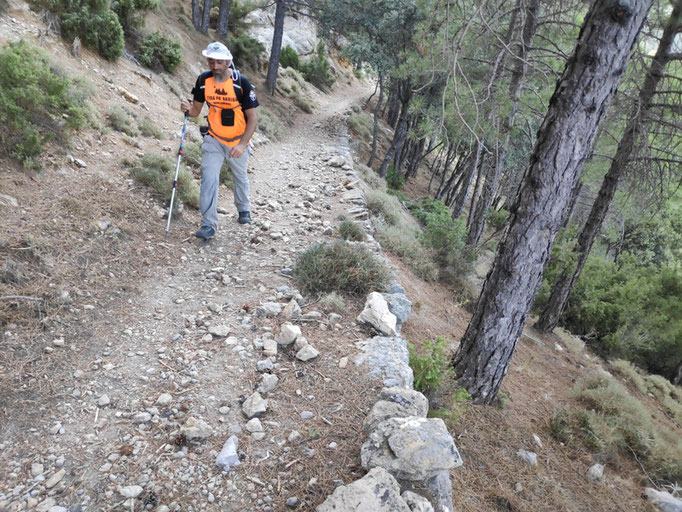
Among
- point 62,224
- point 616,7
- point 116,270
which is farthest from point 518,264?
point 62,224

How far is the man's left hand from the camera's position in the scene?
16.6 feet

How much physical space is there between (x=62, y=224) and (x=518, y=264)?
4735 millimetres

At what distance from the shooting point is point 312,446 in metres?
2.70

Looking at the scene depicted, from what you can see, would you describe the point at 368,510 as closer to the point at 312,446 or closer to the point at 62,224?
the point at 312,446

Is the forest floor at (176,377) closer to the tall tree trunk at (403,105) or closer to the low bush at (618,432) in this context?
the low bush at (618,432)

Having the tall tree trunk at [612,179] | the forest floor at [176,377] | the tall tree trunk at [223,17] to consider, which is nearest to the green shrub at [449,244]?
the tall tree trunk at [612,179]

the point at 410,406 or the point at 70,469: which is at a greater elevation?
the point at 410,406

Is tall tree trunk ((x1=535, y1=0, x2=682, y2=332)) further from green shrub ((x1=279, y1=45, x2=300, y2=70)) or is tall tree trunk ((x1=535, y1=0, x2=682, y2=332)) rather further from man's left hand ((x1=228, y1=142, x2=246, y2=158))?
green shrub ((x1=279, y1=45, x2=300, y2=70))

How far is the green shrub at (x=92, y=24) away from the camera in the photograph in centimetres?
769

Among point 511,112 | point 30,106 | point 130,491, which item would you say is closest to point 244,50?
point 511,112

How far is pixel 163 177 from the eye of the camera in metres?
5.68

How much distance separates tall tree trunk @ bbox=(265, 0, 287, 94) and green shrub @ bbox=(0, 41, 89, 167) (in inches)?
519

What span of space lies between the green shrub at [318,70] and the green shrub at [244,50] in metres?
6.58

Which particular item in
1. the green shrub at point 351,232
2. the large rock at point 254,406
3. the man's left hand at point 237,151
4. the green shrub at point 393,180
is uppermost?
Answer: the man's left hand at point 237,151
